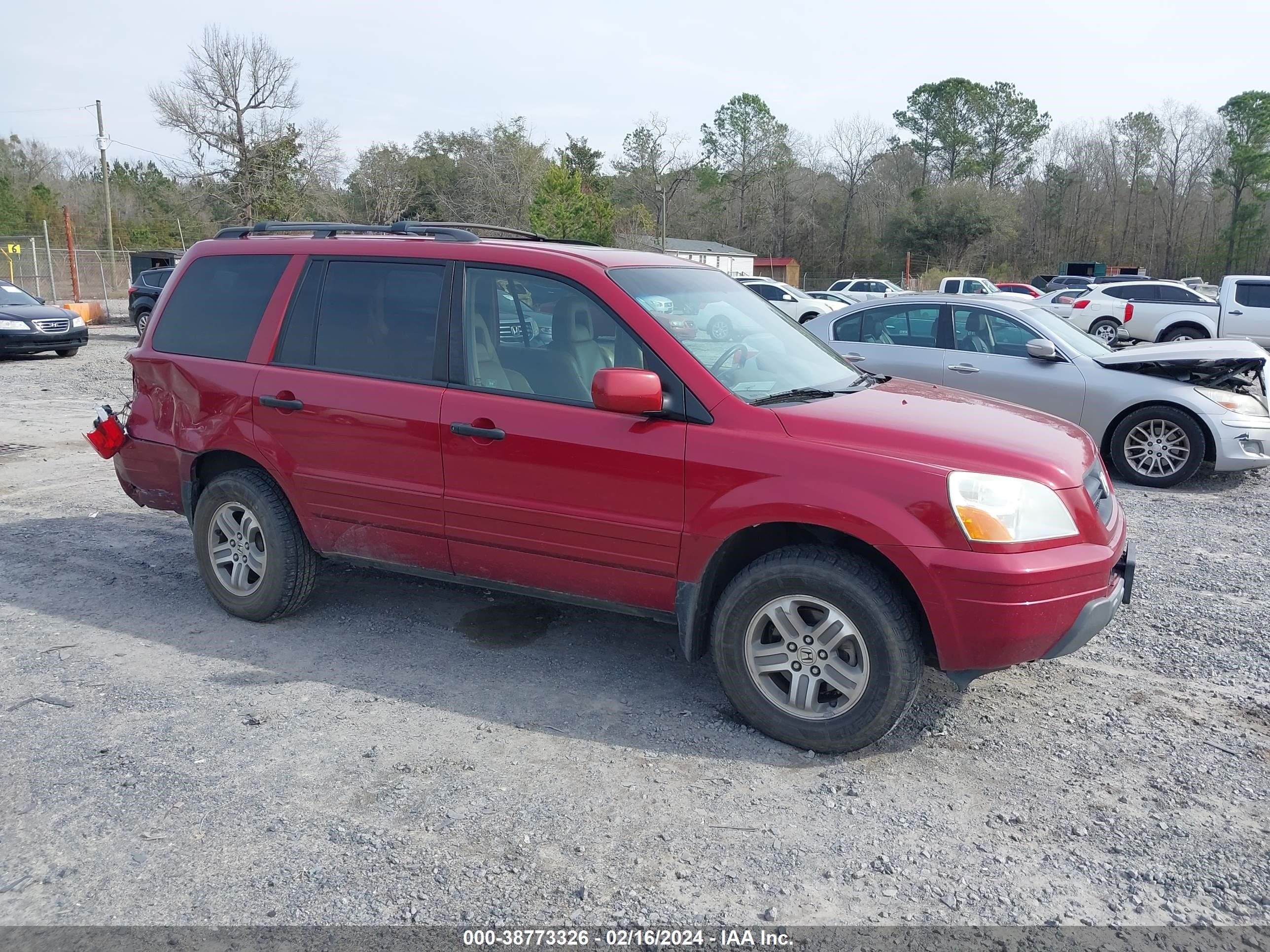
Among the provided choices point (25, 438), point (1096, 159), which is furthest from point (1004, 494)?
point (1096, 159)

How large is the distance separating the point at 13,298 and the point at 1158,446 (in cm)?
1999

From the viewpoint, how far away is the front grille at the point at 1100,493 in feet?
→ 12.5

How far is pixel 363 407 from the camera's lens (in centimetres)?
442

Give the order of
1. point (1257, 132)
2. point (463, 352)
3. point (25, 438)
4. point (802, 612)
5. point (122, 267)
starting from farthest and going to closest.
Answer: point (1257, 132)
point (122, 267)
point (25, 438)
point (463, 352)
point (802, 612)

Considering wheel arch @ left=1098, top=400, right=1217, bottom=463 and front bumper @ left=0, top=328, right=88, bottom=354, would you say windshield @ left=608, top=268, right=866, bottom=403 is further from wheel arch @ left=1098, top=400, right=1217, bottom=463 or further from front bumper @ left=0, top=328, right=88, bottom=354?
front bumper @ left=0, top=328, right=88, bottom=354

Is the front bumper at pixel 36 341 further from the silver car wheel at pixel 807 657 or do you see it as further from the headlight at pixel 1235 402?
the headlight at pixel 1235 402

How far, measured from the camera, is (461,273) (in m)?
4.36

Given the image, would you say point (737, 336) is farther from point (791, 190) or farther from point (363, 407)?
point (791, 190)

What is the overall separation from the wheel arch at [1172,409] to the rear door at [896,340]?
4.87ft

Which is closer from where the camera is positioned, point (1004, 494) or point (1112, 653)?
point (1004, 494)

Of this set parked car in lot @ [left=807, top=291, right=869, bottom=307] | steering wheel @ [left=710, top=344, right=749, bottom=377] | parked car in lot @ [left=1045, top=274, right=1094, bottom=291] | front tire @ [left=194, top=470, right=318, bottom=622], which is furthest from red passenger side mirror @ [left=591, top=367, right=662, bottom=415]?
parked car in lot @ [left=1045, top=274, right=1094, bottom=291]

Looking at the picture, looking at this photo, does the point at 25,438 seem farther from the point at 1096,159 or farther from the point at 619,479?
the point at 1096,159

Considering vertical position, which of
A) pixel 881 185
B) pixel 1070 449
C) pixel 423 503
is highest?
pixel 881 185

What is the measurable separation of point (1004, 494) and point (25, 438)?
33.9 ft
